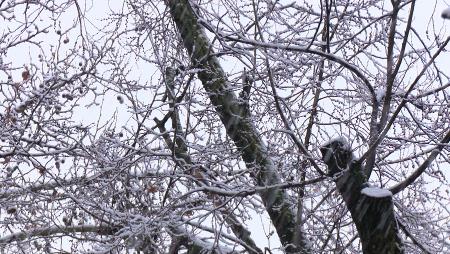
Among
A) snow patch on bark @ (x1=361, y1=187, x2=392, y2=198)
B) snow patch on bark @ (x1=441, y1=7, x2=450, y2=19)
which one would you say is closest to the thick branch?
snow patch on bark @ (x1=361, y1=187, x2=392, y2=198)

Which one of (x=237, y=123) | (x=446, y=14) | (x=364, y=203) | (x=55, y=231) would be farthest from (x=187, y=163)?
(x=446, y=14)

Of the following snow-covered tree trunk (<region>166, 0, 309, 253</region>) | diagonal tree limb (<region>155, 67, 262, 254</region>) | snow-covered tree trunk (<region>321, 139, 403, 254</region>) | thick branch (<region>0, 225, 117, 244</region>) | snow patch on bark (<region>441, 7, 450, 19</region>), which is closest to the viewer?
snow patch on bark (<region>441, 7, 450, 19</region>)

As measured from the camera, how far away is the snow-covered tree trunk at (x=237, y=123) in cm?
636

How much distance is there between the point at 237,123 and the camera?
7043 millimetres

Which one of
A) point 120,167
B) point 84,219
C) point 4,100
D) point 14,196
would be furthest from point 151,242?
point 4,100

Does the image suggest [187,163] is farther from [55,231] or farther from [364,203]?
[364,203]

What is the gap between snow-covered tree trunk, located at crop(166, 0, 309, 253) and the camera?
6363 millimetres

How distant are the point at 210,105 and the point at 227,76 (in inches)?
19.4

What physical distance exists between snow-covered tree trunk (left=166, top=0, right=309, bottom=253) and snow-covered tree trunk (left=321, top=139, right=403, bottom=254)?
128 centimetres

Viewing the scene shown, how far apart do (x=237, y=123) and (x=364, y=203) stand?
2.78 metres

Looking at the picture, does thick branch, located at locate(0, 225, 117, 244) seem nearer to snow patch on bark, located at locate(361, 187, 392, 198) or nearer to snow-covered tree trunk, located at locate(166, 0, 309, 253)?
snow-covered tree trunk, located at locate(166, 0, 309, 253)

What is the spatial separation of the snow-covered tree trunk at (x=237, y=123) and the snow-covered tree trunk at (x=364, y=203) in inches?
50.3

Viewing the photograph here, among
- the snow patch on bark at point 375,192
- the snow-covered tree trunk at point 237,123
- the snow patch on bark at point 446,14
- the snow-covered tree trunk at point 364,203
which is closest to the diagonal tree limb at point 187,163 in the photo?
the snow-covered tree trunk at point 237,123

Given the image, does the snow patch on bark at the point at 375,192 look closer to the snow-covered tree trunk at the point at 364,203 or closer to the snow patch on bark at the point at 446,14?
the snow-covered tree trunk at the point at 364,203
